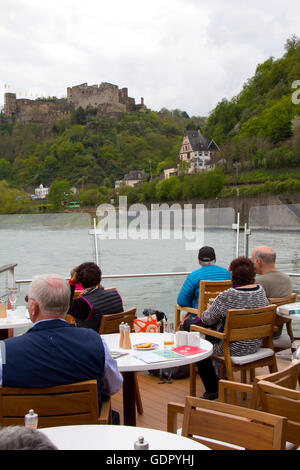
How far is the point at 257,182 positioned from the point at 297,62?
24969 millimetres

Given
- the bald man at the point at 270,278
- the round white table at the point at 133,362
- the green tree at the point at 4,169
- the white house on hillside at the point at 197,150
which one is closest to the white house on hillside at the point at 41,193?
the bald man at the point at 270,278

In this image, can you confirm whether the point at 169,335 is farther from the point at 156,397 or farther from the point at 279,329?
the point at 279,329

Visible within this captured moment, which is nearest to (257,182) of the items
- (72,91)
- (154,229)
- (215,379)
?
(154,229)

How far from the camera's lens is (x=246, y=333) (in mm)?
2660

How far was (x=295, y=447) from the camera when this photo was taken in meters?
1.50

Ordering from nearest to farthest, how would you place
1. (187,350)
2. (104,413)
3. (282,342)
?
(104,413) < (187,350) < (282,342)

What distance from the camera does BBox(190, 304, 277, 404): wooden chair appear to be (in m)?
2.59

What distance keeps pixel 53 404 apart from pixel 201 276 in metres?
2.11

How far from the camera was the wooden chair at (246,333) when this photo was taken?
259cm

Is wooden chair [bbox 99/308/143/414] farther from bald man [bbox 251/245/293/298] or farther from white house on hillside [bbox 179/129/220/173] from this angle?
white house on hillside [bbox 179/129/220/173]

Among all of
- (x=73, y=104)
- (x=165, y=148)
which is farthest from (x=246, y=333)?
(x=73, y=104)

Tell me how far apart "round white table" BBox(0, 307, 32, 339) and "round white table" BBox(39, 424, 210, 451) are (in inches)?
67.4

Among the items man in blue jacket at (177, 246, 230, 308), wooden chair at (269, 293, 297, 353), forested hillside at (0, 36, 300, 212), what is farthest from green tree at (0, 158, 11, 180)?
wooden chair at (269, 293, 297, 353)

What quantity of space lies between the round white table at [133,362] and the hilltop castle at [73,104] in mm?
93242
